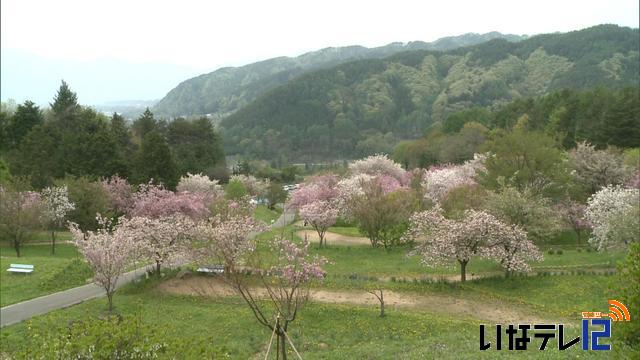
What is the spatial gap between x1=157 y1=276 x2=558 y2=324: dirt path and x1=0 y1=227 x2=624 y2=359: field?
0.15 ft

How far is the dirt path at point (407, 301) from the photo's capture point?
20734 millimetres

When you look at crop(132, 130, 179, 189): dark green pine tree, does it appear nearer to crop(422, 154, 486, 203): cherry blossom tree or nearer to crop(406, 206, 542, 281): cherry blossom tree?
crop(422, 154, 486, 203): cherry blossom tree

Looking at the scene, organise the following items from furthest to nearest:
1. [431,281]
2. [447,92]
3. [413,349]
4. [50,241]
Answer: [447,92]
[50,241]
[431,281]
[413,349]

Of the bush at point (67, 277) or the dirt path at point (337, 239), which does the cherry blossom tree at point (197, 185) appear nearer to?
the dirt path at point (337, 239)

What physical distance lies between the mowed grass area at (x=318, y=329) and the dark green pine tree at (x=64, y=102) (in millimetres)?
46511

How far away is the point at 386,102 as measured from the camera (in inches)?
7421

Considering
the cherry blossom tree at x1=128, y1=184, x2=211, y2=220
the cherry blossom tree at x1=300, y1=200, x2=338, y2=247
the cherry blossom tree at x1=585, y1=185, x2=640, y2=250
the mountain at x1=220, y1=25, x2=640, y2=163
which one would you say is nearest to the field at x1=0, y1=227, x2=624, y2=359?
the cherry blossom tree at x1=585, y1=185, x2=640, y2=250

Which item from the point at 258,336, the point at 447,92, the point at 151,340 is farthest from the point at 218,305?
the point at 447,92

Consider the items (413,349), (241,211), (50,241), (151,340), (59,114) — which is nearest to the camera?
(151,340)

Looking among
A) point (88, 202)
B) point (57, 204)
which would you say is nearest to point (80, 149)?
point (57, 204)

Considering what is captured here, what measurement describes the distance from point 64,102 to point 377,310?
57.8 metres

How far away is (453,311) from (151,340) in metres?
15.9

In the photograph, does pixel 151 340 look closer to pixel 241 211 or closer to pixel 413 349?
pixel 413 349

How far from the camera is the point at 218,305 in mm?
22359
